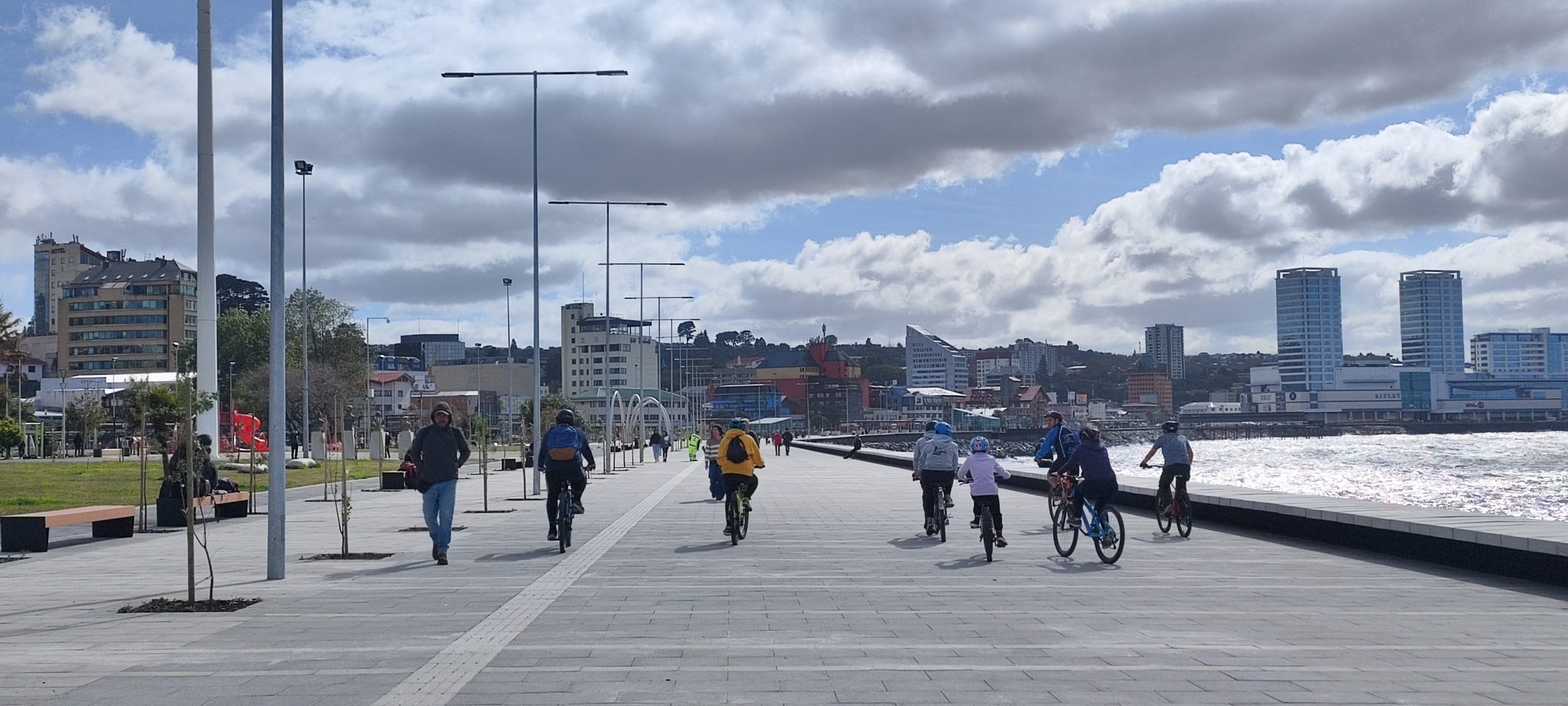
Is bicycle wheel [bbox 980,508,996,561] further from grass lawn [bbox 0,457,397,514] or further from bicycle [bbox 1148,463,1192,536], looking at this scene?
grass lawn [bbox 0,457,397,514]

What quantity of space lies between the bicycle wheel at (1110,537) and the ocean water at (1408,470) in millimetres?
19644

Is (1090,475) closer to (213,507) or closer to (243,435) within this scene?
(213,507)

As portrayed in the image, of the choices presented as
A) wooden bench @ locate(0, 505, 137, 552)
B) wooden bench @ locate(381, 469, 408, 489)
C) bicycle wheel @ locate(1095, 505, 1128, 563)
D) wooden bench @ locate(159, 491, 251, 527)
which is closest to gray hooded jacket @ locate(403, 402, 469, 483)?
wooden bench @ locate(159, 491, 251, 527)

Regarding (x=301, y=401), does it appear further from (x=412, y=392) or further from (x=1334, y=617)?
(x=412, y=392)

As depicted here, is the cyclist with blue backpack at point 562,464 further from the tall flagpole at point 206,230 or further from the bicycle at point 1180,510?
the tall flagpole at point 206,230

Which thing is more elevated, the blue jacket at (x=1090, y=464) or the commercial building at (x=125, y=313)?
the commercial building at (x=125, y=313)

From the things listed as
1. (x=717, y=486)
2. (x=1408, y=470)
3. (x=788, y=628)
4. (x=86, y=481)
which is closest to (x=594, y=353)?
(x=1408, y=470)

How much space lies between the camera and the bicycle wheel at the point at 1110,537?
13750mm

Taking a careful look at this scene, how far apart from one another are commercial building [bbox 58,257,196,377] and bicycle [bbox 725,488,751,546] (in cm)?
13895

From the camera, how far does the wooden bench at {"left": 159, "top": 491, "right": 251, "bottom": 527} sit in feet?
65.3

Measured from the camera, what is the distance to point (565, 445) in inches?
628

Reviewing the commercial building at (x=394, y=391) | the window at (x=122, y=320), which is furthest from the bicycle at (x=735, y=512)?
the commercial building at (x=394, y=391)

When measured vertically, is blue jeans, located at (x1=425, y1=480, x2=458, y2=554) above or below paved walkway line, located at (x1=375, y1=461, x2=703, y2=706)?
above

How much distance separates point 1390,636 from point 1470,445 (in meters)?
147
